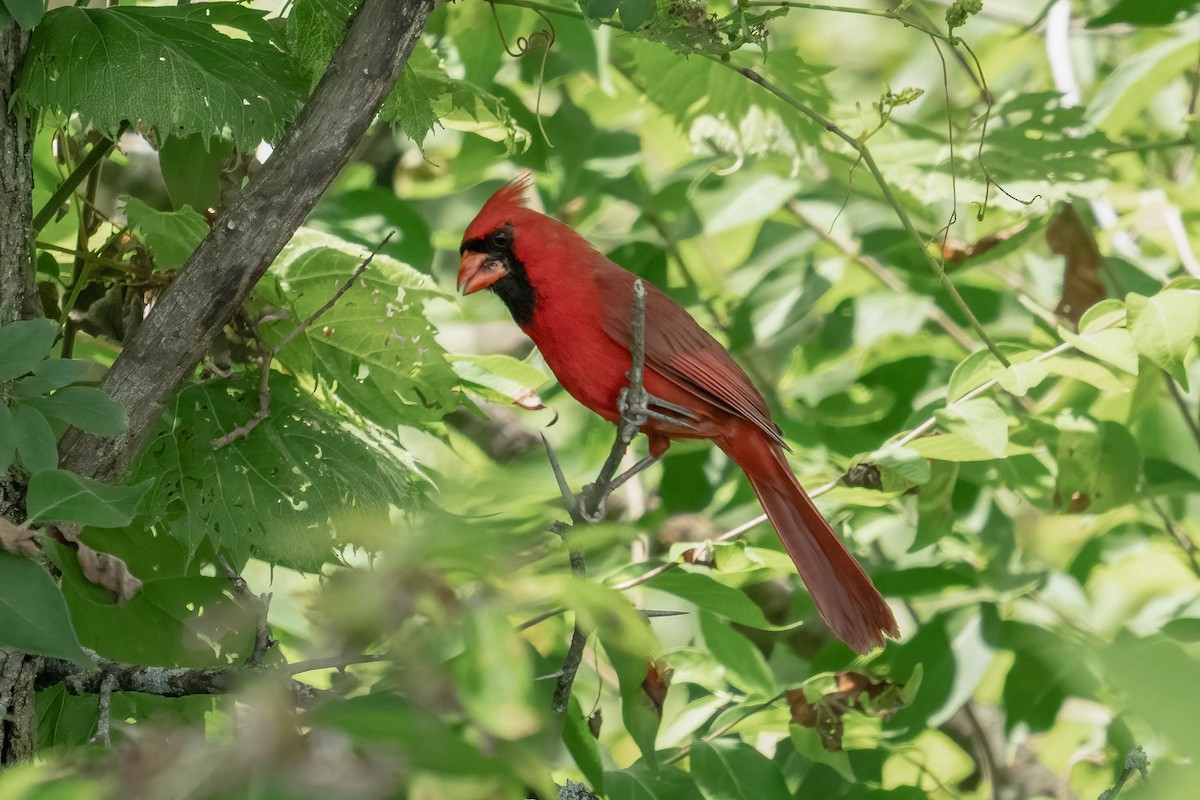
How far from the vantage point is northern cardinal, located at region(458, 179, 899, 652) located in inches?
67.9

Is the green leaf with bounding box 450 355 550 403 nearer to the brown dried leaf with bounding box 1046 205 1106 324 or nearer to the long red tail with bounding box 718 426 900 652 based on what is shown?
the long red tail with bounding box 718 426 900 652

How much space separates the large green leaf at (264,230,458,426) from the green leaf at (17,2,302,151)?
268 millimetres

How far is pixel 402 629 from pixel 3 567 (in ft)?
1.38

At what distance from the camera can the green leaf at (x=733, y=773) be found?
55.2 inches

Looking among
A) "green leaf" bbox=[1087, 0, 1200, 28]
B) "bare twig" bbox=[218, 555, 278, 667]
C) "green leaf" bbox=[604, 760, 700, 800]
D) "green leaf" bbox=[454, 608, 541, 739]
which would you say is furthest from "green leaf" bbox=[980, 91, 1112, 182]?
"green leaf" bbox=[454, 608, 541, 739]

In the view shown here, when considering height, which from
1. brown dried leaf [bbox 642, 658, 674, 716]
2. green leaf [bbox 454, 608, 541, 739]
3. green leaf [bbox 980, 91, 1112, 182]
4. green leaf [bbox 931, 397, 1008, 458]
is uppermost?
green leaf [bbox 980, 91, 1112, 182]

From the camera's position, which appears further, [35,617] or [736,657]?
[736,657]

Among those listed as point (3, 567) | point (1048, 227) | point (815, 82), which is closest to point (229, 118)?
point (3, 567)

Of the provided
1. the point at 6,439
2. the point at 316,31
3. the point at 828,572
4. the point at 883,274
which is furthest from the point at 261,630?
the point at 883,274

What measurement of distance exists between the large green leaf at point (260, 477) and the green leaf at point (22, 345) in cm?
26

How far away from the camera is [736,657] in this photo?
5.41 ft

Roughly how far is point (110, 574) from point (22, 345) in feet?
0.74

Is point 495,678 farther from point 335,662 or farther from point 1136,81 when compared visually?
point 1136,81

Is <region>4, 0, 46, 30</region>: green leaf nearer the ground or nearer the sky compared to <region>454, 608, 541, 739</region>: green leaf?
nearer the sky
